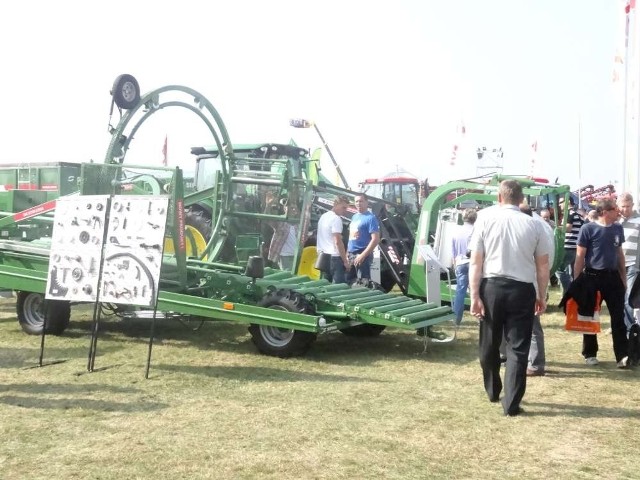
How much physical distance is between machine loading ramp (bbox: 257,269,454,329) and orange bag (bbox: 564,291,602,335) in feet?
4.05

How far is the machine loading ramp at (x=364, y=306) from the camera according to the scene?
6738 millimetres

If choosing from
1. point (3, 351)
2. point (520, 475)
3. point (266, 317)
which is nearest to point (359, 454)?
point (520, 475)

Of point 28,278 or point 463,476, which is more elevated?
point 28,278

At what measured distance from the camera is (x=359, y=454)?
420cm

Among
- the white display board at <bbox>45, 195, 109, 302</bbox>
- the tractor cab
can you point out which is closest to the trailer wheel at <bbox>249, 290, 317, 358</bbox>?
the white display board at <bbox>45, 195, 109, 302</bbox>

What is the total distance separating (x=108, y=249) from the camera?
6.36 metres

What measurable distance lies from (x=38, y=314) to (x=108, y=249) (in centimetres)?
241

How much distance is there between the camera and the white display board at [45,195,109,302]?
6.38 metres

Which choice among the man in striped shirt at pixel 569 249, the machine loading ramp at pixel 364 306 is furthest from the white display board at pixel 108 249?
the man in striped shirt at pixel 569 249

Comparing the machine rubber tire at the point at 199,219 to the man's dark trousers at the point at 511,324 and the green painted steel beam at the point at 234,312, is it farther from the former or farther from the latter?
the man's dark trousers at the point at 511,324

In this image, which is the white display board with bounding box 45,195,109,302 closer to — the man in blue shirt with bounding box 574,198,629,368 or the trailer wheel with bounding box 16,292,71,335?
the trailer wheel with bounding box 16,292,71,335

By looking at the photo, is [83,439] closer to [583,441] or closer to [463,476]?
[463,476]

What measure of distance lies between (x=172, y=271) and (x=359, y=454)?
3.68 m

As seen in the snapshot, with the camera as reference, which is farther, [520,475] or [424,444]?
[424,444]
